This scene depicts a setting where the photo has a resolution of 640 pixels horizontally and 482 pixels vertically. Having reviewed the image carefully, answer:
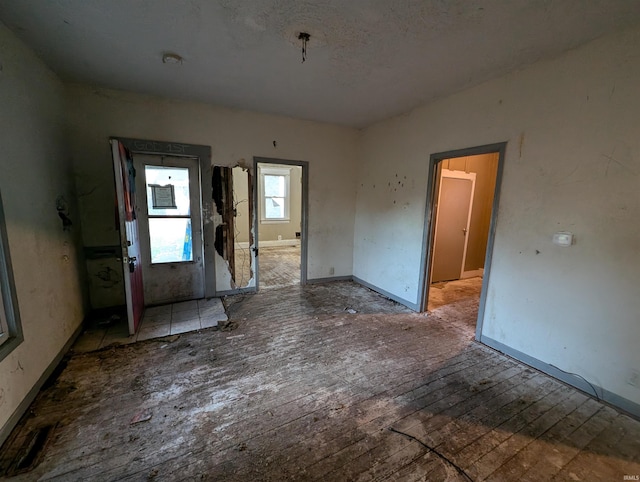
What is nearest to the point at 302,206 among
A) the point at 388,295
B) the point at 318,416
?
the point at 388,295

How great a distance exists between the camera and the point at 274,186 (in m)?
8.09

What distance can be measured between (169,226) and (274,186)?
4.76 metres

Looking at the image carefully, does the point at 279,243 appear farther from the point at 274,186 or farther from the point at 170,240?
the point at 170,240

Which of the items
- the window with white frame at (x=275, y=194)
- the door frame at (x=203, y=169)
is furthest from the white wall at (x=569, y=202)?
the window with white frame at (x=275, y=194)

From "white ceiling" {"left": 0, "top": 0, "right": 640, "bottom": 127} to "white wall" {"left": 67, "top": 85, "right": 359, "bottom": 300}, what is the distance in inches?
12.5

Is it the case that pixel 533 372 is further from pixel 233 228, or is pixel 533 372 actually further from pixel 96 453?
pixel 233 228

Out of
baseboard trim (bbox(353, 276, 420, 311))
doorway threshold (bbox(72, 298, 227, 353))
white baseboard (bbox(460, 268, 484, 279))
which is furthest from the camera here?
white baseboard (bbox(460, 268, 484, 279))

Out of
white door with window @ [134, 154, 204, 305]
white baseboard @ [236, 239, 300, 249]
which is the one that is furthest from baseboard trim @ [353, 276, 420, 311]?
white baseboard @ [236, 239, 300, 249]

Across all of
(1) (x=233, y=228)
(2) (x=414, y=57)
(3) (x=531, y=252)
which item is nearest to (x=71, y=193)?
(1) (x=233, y=228)

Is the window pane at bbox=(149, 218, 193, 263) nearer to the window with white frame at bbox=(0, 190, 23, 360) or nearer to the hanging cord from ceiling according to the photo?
the window with white frame at bbox=(0, 190, 23, 360)

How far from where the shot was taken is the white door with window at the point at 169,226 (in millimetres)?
3449

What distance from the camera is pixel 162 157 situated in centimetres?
346

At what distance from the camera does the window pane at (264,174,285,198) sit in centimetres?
792

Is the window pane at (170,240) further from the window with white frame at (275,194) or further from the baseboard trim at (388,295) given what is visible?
the window with white frame at (275,194)
